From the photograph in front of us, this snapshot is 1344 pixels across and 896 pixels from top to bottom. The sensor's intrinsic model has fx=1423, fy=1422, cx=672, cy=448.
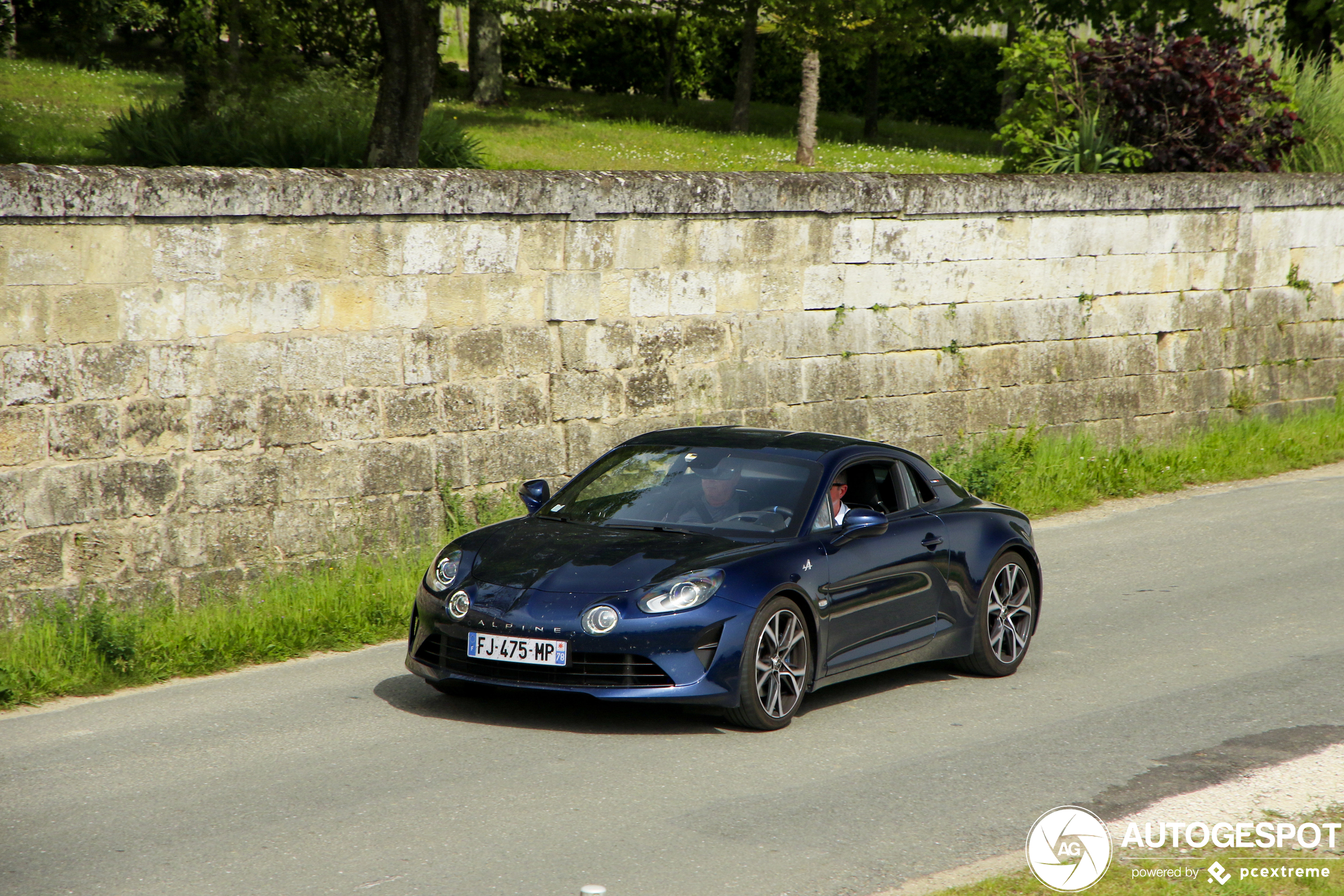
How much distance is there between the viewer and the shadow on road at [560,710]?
6.61 meters

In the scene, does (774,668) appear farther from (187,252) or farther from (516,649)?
(187,252)

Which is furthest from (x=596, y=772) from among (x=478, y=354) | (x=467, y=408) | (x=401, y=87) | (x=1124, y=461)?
(x=401, y=87)

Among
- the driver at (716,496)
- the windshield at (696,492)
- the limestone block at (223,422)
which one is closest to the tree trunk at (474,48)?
the limestone block at (223,422)

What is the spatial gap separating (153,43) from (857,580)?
3683cm

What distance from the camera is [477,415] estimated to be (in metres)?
9.97

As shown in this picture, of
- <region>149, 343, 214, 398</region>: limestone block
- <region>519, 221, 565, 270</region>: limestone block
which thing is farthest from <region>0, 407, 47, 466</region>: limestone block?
<region>519, 221, 565, 270</region>: limestone block

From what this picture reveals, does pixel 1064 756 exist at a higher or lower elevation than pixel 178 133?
lower

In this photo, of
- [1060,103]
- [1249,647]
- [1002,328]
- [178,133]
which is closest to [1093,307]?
[1002,328]

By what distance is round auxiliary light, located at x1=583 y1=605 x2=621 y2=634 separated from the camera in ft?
20.7

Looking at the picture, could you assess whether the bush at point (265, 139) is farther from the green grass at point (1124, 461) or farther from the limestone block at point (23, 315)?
the green grass at point (1124, 461)

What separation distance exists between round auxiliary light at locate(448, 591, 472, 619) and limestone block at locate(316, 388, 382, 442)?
2.94 meters

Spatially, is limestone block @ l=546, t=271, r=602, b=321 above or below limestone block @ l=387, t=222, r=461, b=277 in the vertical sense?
below

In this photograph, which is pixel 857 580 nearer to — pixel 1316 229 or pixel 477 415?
pixel 477 415

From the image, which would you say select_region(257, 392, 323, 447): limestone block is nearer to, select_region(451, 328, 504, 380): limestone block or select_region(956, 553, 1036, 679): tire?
select_region(451, 328, 504, 380): limestone block
